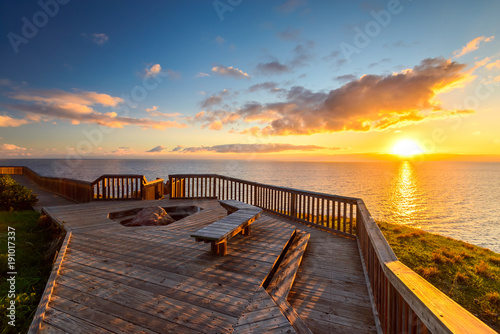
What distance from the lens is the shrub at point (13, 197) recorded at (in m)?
7.97

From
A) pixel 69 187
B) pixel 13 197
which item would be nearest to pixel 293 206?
pixel 13 197

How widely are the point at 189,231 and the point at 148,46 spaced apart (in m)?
11.3

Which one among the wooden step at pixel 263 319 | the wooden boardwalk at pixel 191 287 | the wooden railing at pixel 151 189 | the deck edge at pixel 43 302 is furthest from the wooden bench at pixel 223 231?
the wooden railing at pixel 151 189

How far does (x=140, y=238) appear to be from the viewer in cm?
482

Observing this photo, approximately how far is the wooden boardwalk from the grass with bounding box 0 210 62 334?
0.46 meters

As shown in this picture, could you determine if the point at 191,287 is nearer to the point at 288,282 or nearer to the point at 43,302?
the point at 288,282

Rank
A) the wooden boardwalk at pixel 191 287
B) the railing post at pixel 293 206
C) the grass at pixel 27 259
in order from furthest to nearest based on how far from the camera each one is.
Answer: the railing post at pixel 293 206, the grass at pixel 27 259, the wooden boardwalk at pixel 191 287

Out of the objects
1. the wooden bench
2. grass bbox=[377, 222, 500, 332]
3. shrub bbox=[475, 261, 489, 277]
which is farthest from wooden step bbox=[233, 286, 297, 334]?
shrub bbox=[475, 261, 489, 277]

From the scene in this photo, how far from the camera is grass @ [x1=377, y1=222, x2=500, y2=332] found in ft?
23.1

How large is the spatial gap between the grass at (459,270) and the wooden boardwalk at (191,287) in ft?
20.1

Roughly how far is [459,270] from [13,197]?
18821 millimetres

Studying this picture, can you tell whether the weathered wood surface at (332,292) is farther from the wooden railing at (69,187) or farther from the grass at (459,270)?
the wooden railing at (69,187)

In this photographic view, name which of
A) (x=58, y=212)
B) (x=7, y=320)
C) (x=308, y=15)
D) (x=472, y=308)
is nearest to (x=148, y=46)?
(x=308, y=15)

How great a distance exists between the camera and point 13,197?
8.16m
